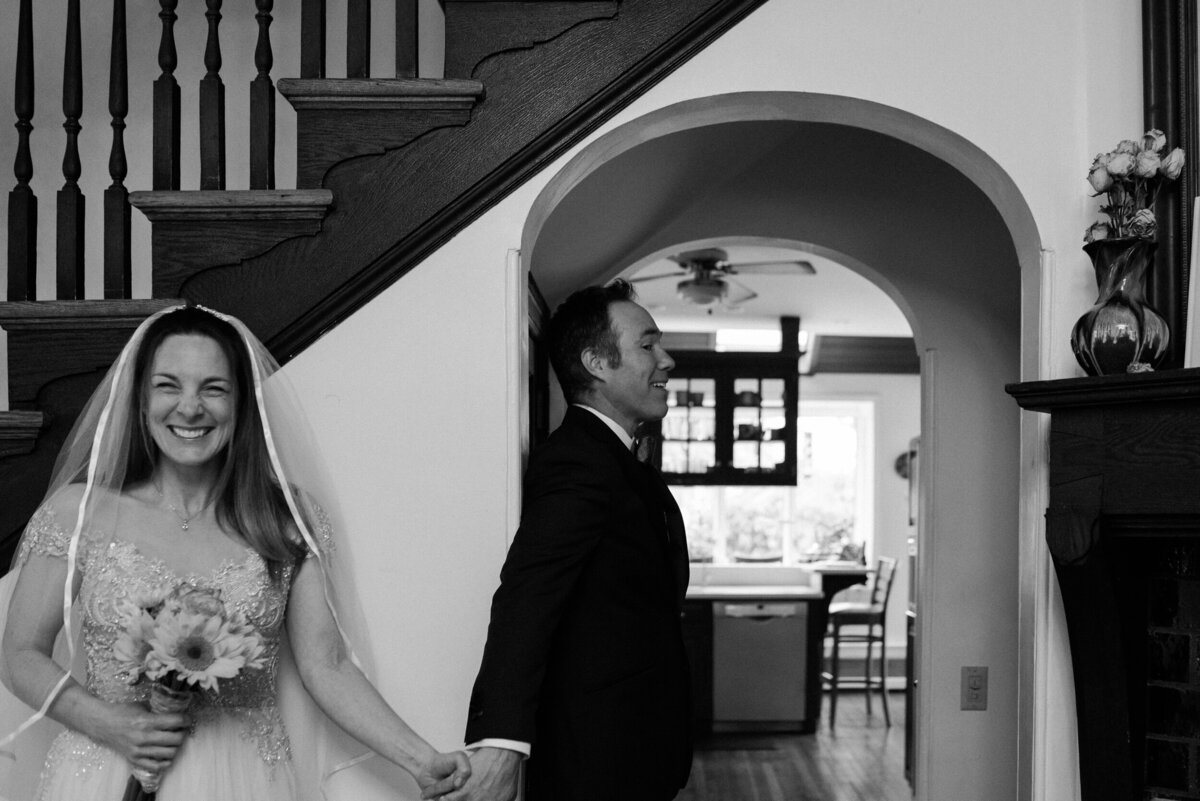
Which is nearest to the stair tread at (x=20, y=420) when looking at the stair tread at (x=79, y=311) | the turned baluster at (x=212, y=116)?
the stair tread at (x=79, y=311)

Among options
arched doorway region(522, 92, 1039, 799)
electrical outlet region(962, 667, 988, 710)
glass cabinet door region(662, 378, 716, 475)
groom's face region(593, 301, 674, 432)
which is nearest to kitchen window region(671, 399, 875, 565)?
glass cabinet door region(662, 378, 716, 475)

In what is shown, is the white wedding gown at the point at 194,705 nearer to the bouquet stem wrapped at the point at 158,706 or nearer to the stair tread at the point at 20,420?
the bouquet stem wrapped at the point at 158,706

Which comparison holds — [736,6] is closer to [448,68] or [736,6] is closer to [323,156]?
[448,68]

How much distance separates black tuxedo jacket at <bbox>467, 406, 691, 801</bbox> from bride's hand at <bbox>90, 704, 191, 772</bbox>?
1.63 feet

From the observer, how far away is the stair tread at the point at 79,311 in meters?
2.05

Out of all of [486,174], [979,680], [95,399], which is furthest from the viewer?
[979,680]

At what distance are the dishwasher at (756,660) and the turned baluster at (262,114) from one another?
5.24 m

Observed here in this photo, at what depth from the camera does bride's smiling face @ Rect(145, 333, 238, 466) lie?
5.88 ft

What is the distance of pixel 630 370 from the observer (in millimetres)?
2230

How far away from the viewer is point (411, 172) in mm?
2123

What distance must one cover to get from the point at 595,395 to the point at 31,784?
124cm

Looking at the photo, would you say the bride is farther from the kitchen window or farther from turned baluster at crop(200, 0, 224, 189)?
the kitchen window

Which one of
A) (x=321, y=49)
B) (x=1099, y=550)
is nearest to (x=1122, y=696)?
(x=1099, y=550)

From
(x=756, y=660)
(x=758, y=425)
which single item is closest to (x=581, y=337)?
(x=756, y=660)
